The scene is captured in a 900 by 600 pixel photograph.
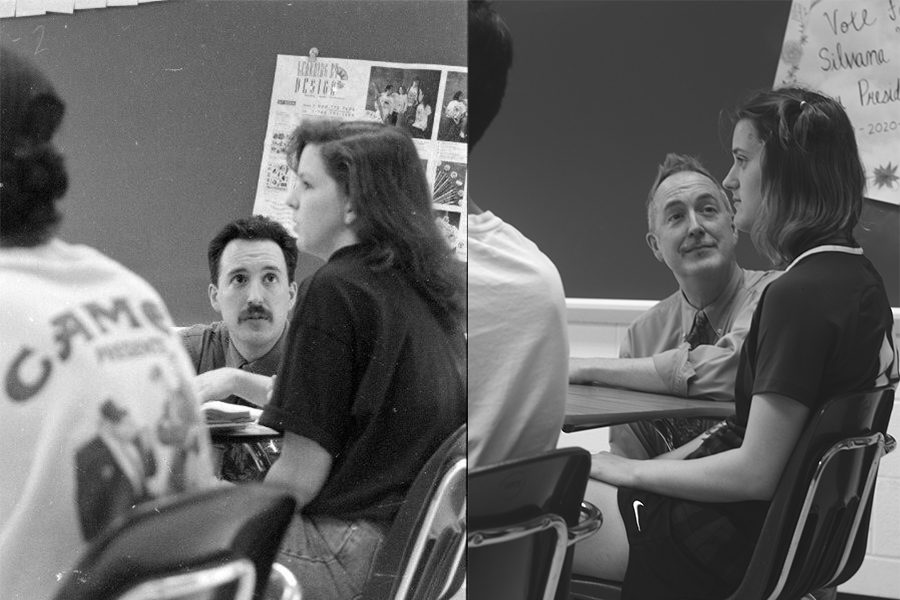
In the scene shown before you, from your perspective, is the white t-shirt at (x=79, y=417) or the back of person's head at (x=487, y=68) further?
the back of person's head at (x=487, y=68)

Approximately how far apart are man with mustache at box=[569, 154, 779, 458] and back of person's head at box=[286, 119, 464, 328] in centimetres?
31

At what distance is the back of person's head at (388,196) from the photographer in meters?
1.39

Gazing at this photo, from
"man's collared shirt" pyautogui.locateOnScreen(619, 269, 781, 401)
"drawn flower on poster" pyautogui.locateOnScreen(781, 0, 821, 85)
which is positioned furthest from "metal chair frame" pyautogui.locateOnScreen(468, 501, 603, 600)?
"drawn flower on poster" pyautogui.locateOnScreen(781, 0, 821, 85)

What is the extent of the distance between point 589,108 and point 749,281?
418 millimetres

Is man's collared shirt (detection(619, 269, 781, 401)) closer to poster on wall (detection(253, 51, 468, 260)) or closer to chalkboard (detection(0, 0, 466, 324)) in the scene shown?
poster on wall (detection(253, 51, 468, 260))

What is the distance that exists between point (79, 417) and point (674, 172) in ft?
3.60

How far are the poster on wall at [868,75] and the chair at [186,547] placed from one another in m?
1.16

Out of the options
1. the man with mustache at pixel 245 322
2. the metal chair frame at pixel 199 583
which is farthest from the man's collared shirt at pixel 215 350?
the metal chair frame at pixel 199 583

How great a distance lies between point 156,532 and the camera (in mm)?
1373

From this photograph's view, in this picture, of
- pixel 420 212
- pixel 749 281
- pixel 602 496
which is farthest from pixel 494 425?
pixel 749 281

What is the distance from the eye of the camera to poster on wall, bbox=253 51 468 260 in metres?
1.39

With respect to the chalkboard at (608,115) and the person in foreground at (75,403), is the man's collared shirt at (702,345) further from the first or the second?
the person in foreground at (75,403)

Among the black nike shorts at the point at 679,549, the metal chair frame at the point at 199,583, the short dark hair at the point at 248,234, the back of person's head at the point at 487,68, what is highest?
the back of person's head at the point at 487,68

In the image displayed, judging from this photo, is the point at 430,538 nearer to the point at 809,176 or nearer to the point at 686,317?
the point at 686,317
